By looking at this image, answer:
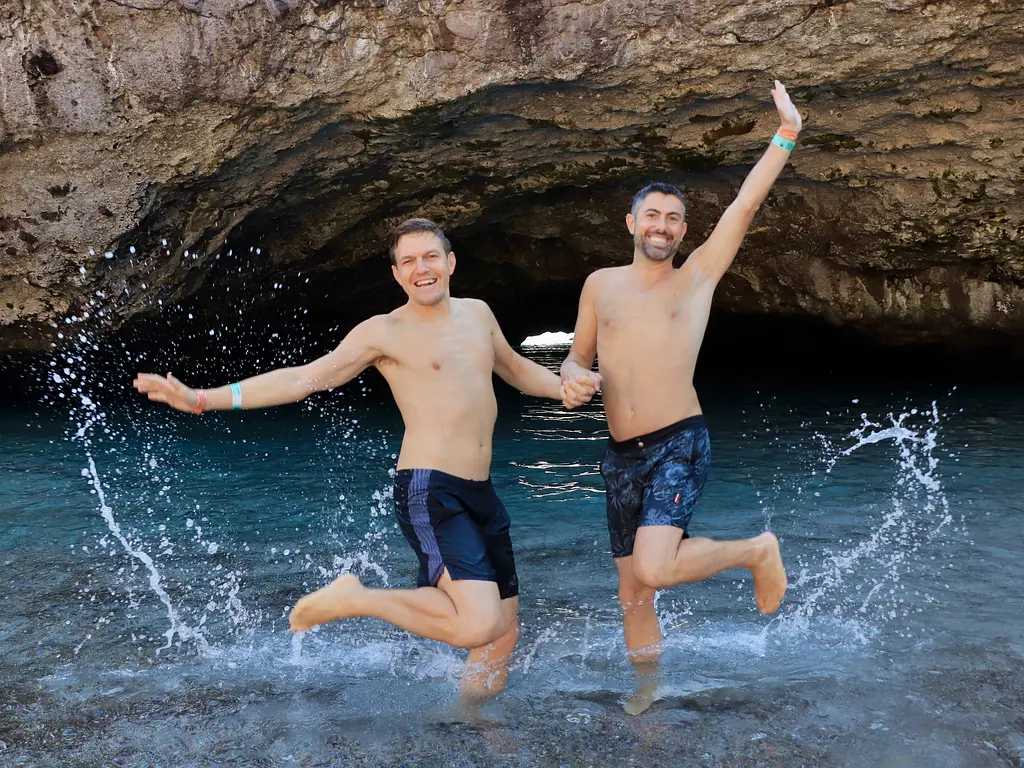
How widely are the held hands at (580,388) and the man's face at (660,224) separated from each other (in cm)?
68

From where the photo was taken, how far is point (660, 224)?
411 cm

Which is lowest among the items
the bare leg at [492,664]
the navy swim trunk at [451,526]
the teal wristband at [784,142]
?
the bare leg at [492,664]

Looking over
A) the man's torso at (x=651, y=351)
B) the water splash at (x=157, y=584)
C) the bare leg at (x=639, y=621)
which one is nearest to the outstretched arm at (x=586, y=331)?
the man's torso at (x=651, y=351)

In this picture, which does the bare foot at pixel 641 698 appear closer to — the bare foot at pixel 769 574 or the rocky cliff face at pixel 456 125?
the bare foot at pixel 769 574

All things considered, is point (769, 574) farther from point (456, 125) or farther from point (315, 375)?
point (456, 125)

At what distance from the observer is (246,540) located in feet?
Answer: 20.9

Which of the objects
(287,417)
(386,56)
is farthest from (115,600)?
(287,417)

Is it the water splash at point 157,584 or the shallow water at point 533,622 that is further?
the water splash at point 157,584

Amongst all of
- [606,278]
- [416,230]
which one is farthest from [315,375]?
[606,278]

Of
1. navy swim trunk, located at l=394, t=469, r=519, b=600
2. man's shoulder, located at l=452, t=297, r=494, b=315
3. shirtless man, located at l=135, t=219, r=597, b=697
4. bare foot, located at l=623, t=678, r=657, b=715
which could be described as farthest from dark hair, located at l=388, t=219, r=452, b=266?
bare foot, located at l=623, t=678, r=657, b=715

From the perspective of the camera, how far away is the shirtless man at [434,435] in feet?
12.1

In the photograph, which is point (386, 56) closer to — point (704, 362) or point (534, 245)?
point (534, 245)

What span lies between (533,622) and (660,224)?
1978 millimetres

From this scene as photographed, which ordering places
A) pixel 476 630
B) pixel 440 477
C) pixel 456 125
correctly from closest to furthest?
pixel 476 630, pixel 440 477, pixel 456 125
